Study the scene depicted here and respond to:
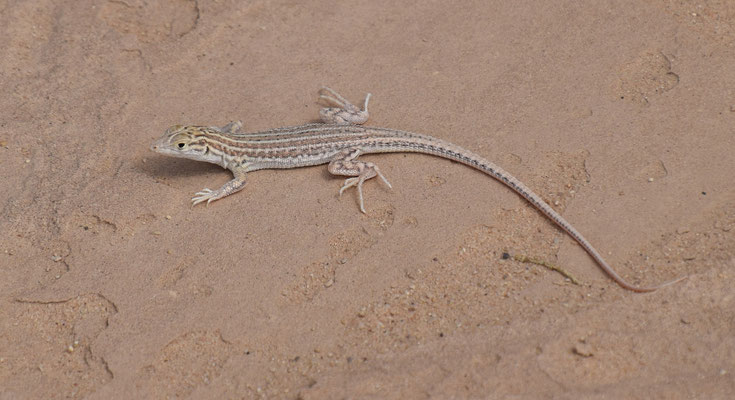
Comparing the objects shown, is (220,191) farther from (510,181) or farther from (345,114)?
(510,181)

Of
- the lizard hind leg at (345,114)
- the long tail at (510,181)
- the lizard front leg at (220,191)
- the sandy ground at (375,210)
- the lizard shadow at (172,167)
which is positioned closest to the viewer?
the sandy ground at (375,210)

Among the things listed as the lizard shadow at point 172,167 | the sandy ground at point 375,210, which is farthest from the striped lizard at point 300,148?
the lizard shadow at point 172,167

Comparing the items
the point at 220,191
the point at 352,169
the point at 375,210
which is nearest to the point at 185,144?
the point at 220,191

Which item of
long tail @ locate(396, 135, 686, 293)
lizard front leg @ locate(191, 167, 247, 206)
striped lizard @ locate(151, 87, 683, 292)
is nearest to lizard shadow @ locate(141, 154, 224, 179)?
striped lizard @ locate(151, 87, 683, 292)

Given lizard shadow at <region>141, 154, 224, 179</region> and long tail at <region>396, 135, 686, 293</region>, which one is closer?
long tail at <region>396, 135, 686, 293</region>

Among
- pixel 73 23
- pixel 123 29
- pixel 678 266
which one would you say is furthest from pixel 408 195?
pixel 73 23

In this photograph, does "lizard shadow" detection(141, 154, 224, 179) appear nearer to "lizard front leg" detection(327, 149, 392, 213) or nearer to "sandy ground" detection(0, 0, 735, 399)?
"sandy ground" detection(0, 0, 735, 399)

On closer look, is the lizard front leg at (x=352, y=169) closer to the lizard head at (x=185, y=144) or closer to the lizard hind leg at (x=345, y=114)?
the lizard hind leg at (x=345, y=114)
